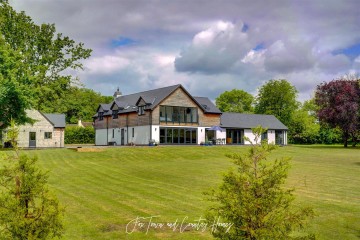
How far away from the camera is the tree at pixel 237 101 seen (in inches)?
4446

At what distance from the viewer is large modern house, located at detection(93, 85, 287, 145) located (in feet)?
173

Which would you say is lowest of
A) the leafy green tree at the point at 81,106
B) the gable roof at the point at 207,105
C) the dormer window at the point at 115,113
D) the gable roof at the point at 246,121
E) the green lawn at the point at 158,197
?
the green lawn at the point at 158,197

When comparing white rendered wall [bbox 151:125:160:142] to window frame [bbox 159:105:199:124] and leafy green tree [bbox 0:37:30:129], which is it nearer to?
window frame [bbox 159:105:199:124]

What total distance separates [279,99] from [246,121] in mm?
36822

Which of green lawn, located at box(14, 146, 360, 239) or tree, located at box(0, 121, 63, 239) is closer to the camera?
tree, located at box(0, 121, 63, 239)

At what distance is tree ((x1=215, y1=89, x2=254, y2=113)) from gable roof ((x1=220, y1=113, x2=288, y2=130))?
1615 inches

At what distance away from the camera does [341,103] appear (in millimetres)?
60375

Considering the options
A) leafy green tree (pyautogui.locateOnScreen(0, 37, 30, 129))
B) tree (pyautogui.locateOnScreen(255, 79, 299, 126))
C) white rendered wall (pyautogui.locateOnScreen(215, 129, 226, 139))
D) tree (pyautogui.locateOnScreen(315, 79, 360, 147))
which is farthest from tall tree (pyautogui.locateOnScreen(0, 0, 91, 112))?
tree (pyautogui.locateOnScreen(255, 79, 299, 126))

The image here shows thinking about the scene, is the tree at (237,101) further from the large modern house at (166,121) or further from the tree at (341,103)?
the large modern house at (166,121)

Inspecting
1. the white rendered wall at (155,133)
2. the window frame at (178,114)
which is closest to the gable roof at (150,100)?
the window frame at (178,114)

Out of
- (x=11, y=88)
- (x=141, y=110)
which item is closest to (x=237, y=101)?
(x=141, y=110)

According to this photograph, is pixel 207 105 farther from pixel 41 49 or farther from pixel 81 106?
pixel 81 106

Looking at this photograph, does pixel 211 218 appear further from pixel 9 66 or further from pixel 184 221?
pixel 9 66

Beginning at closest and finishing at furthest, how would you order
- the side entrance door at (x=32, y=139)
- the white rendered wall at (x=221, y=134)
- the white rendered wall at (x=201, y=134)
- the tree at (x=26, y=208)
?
the tree at (x=26, y=208)
the white rendered wall at (x=201, y=134)
the side entrance door at (x=32, y=139)
the white rendered wall at (x=221, y=134)
